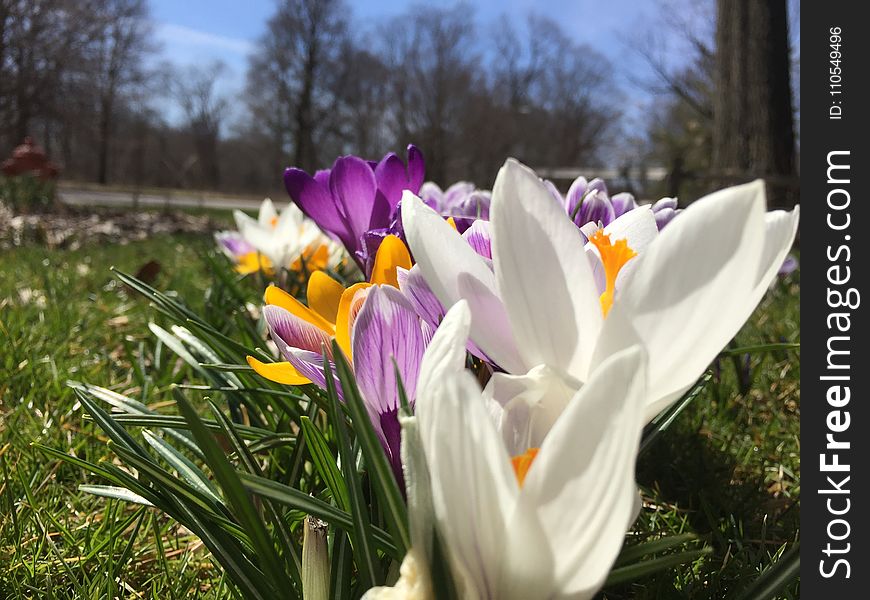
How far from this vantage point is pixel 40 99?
11352 millimetres

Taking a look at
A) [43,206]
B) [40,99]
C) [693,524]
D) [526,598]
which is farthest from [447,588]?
[40,99]

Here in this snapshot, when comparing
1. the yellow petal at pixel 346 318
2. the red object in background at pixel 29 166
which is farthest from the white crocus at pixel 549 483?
the red object in background at pixel 29 166

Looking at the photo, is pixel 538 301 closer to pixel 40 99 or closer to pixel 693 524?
pixel 693 524

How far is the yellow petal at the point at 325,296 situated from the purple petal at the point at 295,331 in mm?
54

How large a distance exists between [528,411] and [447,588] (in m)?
0.12

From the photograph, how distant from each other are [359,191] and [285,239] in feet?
3.08

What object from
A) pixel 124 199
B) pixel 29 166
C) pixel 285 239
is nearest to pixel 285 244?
pixel 285 239

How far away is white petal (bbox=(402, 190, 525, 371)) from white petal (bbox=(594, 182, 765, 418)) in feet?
0.26

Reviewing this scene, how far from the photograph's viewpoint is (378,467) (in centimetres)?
44

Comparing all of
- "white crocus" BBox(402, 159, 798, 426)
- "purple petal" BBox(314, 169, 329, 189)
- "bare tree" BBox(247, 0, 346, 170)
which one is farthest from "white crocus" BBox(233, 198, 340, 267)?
"bare tree" BBox(247, 0, 346, 170)

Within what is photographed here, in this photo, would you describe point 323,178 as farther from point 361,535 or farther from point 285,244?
point 285,244

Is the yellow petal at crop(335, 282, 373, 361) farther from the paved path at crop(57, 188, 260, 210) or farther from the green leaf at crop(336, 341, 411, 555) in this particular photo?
the paved path at crop(57, 188, 260, 210)

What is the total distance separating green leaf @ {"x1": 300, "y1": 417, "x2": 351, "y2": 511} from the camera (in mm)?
566

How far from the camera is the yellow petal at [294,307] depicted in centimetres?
60
